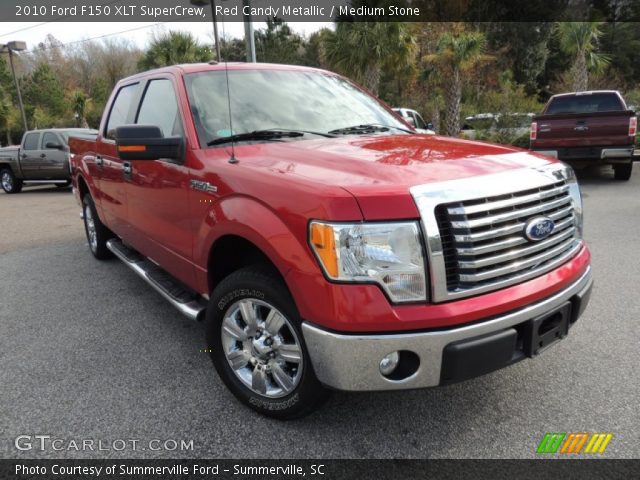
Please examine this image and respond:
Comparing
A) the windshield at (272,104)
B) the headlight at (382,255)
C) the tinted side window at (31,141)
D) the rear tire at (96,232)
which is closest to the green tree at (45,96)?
the tinted side window at (31,141)

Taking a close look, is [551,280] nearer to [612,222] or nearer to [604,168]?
[612,222]

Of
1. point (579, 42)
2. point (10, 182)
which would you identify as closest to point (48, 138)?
point (10, 182)

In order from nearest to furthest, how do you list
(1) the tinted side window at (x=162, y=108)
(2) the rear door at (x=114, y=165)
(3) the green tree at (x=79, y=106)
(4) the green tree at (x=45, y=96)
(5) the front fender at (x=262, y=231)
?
(5) the front fender at (x=262, y=231)
(1) the tinted side window at (x=162, y=108)
(2) the rear door at (x=114, y=165)
(4) the green tree at (x=45, y=96)
(3) the green tree at (x=79, y=106)

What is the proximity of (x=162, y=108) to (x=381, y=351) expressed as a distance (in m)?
2.46

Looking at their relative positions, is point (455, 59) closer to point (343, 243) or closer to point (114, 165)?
point (114, 165)

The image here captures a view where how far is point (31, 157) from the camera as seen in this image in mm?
13516

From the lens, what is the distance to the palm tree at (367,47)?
1681cm

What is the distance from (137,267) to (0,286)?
205cm

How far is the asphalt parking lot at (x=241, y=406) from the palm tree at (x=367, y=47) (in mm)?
14432

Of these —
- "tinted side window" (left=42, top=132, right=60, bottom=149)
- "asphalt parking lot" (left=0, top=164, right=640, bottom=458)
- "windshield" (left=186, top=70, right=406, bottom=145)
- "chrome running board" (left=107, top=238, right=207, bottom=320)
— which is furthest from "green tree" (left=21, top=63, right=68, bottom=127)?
"windshield" (left=186, top=70, right=406, bottom=145)

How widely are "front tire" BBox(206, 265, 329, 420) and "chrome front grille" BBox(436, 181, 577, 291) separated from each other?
2.42 ft

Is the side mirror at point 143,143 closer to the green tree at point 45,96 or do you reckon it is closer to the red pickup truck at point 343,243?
the red pickup truck at point 343,243

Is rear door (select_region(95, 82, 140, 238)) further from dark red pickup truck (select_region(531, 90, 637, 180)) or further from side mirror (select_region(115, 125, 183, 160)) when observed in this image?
dark red pickup truck (select_region(531, 90, 637, 180))

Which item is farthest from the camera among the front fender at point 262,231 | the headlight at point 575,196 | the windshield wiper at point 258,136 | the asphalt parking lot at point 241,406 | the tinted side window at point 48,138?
the tinted side window at point 48,138
